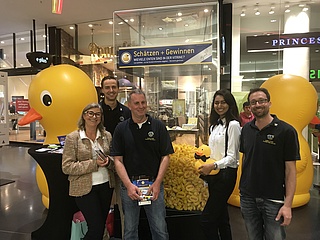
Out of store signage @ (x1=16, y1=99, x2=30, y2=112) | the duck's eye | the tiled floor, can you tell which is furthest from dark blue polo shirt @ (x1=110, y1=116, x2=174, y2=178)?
store signage @ (x1=16, y1=99, x2=30, y2=112)

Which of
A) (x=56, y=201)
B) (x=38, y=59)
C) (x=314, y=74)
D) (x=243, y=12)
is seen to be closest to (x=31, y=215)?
(x=56, y=201)

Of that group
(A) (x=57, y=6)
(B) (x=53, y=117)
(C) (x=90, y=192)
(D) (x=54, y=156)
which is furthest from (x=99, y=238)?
(A) (x=57, y=6)

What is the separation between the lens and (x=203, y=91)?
3.57 meters

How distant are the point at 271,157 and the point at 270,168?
0.07 meters

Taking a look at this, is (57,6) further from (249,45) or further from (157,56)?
(249,45)

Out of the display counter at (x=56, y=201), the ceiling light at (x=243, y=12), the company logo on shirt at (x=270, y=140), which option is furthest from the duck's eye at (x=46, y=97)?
the ceiling light at (x=243, y=12)

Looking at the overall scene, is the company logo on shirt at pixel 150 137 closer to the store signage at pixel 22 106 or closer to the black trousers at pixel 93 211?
the black trousers at pixel 93 211

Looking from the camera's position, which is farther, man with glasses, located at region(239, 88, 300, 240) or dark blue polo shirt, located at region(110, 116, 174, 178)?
dark blue polo shirt, located at region(110, 116, 174, 178)

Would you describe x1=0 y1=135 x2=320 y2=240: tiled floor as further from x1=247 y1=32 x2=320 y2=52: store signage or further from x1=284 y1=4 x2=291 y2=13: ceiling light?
x1=284 y1=4 x2=291 y2=13: ceiling light

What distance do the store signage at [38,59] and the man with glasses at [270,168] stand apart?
693cm

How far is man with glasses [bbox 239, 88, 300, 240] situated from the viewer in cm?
175

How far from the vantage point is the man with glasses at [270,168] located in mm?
1747

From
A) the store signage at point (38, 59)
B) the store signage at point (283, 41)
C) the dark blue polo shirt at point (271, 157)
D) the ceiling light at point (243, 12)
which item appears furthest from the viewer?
the store signage at point (38, 59)

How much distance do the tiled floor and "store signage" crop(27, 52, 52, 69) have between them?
3.13 m
